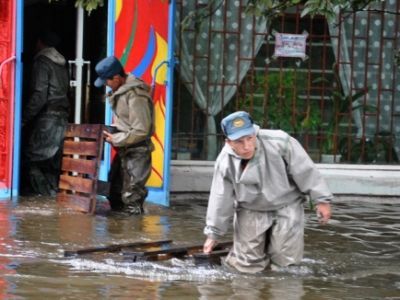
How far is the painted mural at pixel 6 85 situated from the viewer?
10211 mm

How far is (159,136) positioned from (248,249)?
4004 mm

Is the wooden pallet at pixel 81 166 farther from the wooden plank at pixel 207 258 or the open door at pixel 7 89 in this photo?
the wooden plank at pixel 207 258

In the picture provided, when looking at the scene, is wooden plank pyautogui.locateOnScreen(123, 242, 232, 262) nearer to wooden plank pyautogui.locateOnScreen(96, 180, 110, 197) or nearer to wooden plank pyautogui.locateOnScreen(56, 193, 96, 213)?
wooden plank pyautogui.locateOnScreen(56, 193, 96, 213)

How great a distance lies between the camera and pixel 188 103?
1159 cm

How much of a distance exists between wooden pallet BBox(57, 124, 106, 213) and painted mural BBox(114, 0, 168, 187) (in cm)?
104

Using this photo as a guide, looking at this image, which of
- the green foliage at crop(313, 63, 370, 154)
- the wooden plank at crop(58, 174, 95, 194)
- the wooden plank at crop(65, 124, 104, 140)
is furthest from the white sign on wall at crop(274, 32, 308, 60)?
the wooden plank at crop(58, 174, 95, 194)

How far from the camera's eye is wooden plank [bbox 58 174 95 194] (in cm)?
940

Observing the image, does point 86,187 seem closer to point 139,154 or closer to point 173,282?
point 139,154

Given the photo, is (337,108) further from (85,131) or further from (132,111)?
(85,131)

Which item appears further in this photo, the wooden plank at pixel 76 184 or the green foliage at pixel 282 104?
the green foliage at pixel 282 104

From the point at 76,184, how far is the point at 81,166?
212 millimetres

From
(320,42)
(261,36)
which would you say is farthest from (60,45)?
(320,42)

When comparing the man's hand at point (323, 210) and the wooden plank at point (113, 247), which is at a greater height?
the man's hand at point (323, 210)

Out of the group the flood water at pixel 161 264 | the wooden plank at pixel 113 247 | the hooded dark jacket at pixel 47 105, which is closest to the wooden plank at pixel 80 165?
the flood water at pixel 161 264
